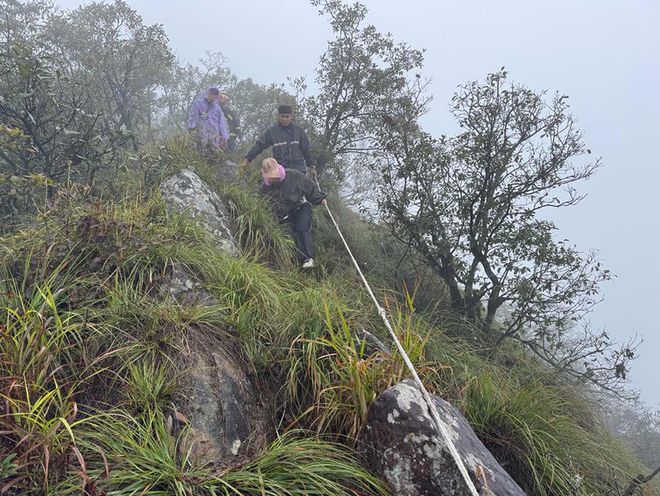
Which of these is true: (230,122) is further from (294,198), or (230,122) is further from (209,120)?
(294,198)

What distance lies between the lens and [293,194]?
7.14 m

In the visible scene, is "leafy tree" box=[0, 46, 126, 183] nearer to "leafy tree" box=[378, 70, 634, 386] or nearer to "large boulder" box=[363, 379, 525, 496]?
"leafy tree" box=[378, 70, 634, 386]

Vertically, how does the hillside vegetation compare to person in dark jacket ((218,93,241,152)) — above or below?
below

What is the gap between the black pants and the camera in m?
6.88

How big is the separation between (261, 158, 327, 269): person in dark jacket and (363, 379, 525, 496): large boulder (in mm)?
4345

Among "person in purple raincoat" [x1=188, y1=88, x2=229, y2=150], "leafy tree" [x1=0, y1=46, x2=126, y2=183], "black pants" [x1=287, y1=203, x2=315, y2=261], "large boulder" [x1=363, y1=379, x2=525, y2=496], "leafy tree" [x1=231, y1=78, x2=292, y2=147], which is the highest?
"leafy tree" [x1=231, y1=78, x2=292, y2=147]

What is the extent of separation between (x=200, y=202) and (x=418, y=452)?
452cm

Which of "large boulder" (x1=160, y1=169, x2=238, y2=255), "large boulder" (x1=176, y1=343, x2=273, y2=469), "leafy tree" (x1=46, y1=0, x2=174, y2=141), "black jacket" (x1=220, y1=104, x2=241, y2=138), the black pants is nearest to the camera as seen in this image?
"large boulder" (x1=176, y1=343, x2=273, y2=469)

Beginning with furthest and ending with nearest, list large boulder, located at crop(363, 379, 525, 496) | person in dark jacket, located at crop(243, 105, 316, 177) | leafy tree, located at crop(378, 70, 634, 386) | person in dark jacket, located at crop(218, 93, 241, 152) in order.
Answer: person in dark jacket, located at crop(218, 93, 241, 152) → person in dark jacket, located at crop(243, 105, 316, 177) → leafy tree, located at crop(378, 70, 634, 386) → large boulder, located at crop(363, 379, 525, 496)

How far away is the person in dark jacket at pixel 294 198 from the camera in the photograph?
7.07m

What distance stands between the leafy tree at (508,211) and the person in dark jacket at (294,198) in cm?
127

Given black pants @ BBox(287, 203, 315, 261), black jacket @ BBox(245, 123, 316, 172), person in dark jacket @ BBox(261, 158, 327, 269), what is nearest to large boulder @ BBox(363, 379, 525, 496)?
black pants @ BBox(287, 203, 315, 261)

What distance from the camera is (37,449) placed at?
2.19m

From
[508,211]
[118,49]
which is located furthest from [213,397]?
[118,49]
